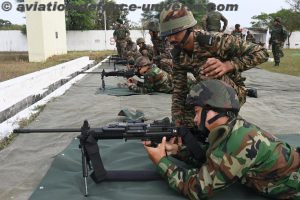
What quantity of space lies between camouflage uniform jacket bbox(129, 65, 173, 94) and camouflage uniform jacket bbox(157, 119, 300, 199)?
433 cm

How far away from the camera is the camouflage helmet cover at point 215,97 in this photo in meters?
2.15

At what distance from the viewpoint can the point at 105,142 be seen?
3.96m

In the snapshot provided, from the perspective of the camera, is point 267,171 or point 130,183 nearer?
point 267,171

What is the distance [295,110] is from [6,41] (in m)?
36.3

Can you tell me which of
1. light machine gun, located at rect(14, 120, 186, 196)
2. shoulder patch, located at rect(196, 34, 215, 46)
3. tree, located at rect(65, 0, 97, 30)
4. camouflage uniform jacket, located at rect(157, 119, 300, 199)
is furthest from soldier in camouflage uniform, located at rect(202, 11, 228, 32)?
tree, located at rect(65, 0, 97, 30)

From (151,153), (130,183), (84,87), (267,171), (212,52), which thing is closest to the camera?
(267,171)

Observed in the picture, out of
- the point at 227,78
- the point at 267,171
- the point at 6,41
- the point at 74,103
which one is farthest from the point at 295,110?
the point at 6,41

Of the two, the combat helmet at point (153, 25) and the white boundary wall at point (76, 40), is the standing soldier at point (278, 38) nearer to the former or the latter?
the combat helmet at point (153, 25)

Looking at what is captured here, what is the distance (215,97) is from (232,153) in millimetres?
333

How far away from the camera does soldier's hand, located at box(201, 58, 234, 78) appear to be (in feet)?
10.0

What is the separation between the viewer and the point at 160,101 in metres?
6.61

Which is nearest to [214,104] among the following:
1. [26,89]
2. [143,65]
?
[143,65]

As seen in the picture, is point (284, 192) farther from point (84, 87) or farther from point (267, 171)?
point (84, 87)

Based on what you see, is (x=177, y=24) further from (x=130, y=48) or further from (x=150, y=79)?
(x=130, y=48)
